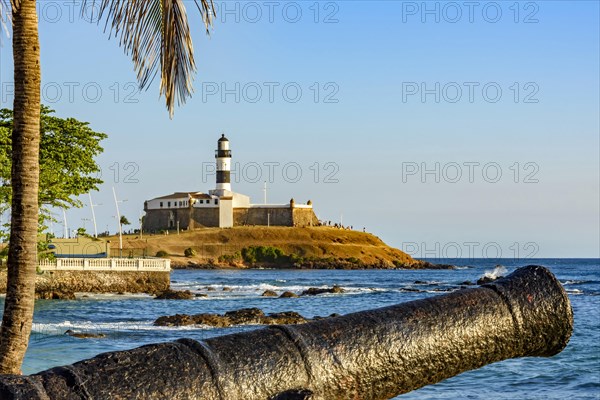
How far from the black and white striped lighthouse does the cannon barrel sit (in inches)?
4371

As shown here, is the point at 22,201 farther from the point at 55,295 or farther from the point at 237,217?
the point at 237,217

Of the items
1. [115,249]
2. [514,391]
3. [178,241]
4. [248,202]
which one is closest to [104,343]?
[514,391]

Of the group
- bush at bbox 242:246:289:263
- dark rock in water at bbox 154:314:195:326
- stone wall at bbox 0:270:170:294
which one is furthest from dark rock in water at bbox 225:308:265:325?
bush at bbox 242:246:289:263

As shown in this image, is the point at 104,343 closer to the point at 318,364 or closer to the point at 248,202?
the point at 318,364

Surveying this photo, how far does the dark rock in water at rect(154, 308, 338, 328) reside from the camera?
1206 inches

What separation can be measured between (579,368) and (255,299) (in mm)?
29813

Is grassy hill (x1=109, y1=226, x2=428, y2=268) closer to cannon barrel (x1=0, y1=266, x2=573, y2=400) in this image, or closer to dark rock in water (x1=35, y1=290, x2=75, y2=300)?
dark rock in water (x1=35, y1=290, x2=75, y2=300)

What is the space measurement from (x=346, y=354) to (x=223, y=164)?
4638 inches

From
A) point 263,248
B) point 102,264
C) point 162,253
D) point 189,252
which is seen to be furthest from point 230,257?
point 102,264

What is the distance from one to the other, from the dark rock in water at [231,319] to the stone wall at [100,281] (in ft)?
39.3

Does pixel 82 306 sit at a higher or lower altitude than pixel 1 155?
lower

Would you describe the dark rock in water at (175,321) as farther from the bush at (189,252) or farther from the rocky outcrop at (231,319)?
the bush at (189,252)

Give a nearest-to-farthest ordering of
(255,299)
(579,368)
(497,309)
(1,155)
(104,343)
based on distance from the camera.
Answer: (497,309) → (579,368) → (104,343) → (1,155) → (255,299)

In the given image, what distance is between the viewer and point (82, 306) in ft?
127
